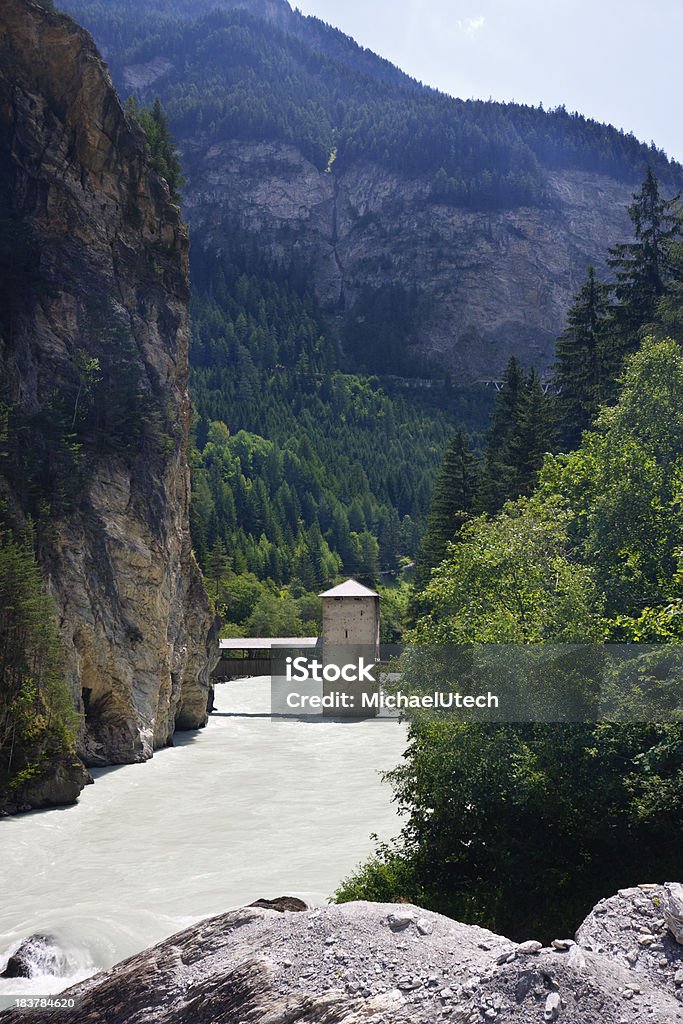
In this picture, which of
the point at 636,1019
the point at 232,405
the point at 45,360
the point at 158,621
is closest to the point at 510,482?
the point at 158,621

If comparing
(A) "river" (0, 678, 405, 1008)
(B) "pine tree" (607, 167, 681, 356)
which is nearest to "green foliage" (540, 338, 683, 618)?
(A) "river" (0, 678, 405, 1008)

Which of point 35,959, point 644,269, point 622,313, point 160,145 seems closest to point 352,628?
point 622,313

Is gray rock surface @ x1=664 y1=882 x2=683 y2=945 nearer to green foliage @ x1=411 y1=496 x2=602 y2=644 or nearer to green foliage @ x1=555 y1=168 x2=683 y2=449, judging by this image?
green foliage @ x1=411 y1=496 x2=602 y2=644

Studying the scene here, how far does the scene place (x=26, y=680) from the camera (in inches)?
1080

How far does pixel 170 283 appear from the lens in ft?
152

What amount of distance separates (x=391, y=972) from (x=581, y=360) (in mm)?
40726

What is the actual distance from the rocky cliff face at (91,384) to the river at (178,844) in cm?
468

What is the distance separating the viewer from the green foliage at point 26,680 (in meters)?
26.6

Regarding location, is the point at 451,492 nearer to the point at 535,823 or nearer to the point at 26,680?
the point at 26,680

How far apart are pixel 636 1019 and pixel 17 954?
932 cm

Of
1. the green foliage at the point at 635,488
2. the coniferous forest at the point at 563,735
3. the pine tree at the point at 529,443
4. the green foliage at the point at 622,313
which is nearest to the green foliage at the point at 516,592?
the coniferous forest at the point at 563,735

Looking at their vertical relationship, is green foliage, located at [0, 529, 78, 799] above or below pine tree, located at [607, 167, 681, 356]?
below

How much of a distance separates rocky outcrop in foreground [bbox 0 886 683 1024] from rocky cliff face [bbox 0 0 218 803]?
23691 mm

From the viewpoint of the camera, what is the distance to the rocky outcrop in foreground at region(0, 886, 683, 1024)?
6883 millimetres
